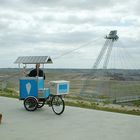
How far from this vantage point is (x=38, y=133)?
7.00m

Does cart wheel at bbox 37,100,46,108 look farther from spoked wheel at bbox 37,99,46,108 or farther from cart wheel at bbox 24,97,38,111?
cart wheel at bbox 24,97,38,111

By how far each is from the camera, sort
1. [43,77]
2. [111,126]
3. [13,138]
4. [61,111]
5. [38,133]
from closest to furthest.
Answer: [13,138]
[38,133]
[111,126]
[61,111]
[43,77]

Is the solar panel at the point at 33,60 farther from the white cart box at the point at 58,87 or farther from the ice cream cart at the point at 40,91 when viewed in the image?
the white cart box at the point at 58,87

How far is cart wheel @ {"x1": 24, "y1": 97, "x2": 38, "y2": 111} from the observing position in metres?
9.88

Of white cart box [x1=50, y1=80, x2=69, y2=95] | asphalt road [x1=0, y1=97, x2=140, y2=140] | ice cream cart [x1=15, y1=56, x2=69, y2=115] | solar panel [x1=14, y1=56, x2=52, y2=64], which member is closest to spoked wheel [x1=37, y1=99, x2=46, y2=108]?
ice cream cart [x1=15, y1=56, x2=69, y2=115]

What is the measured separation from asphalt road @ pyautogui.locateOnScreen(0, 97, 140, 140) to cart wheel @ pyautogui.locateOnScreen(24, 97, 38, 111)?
0.50 ft

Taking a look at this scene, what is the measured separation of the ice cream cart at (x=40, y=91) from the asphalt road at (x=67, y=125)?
214 millimetres

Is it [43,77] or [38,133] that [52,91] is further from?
[38,133]

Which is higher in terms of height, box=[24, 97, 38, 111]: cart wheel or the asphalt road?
box=[24, 97, 38, 111]: cart wheel

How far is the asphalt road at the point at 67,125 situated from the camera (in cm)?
680

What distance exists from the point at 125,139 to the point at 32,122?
2422 mm

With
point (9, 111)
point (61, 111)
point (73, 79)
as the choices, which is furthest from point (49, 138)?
point (73, 79)

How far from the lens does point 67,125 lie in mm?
7941

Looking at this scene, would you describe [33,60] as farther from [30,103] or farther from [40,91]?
[30,103]
